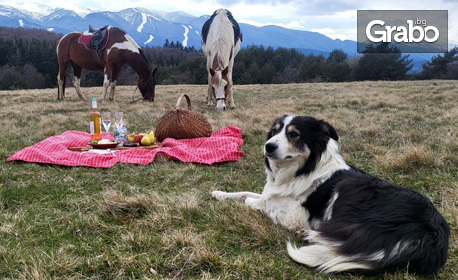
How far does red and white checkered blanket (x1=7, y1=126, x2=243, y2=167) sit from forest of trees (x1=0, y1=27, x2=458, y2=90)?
38424 millimetres

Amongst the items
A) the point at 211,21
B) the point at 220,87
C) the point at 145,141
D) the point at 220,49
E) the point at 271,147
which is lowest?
the point at 145,141

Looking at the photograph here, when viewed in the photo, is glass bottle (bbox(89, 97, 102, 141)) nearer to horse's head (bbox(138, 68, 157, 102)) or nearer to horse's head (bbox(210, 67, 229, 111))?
horse's head (bbox(210, 67, 229, 111))

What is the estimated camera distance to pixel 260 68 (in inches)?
2286

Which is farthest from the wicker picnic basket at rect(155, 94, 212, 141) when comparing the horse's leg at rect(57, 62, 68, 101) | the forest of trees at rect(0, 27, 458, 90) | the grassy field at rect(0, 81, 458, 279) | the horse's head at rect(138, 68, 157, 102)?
the forest of trees at rect(0, 27, 458, 90)

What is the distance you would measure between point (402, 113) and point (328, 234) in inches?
295

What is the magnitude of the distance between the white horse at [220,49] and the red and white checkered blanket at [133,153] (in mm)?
4398

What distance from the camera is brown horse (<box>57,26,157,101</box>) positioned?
483 inches

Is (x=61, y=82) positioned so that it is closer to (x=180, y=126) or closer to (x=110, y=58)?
(x=110, y=58)

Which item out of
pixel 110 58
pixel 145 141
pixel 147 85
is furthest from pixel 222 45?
pixel 145 141

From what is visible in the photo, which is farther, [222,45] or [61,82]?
[61,82]

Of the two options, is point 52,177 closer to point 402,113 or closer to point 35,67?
point 402,113

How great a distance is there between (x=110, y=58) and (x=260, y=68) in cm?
4779

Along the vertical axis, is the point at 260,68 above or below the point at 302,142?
above

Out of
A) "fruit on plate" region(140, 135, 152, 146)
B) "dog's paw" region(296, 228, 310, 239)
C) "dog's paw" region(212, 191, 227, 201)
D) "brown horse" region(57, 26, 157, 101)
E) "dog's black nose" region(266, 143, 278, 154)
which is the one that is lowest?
"dog's paw" region(296, 228, 310, 239)
